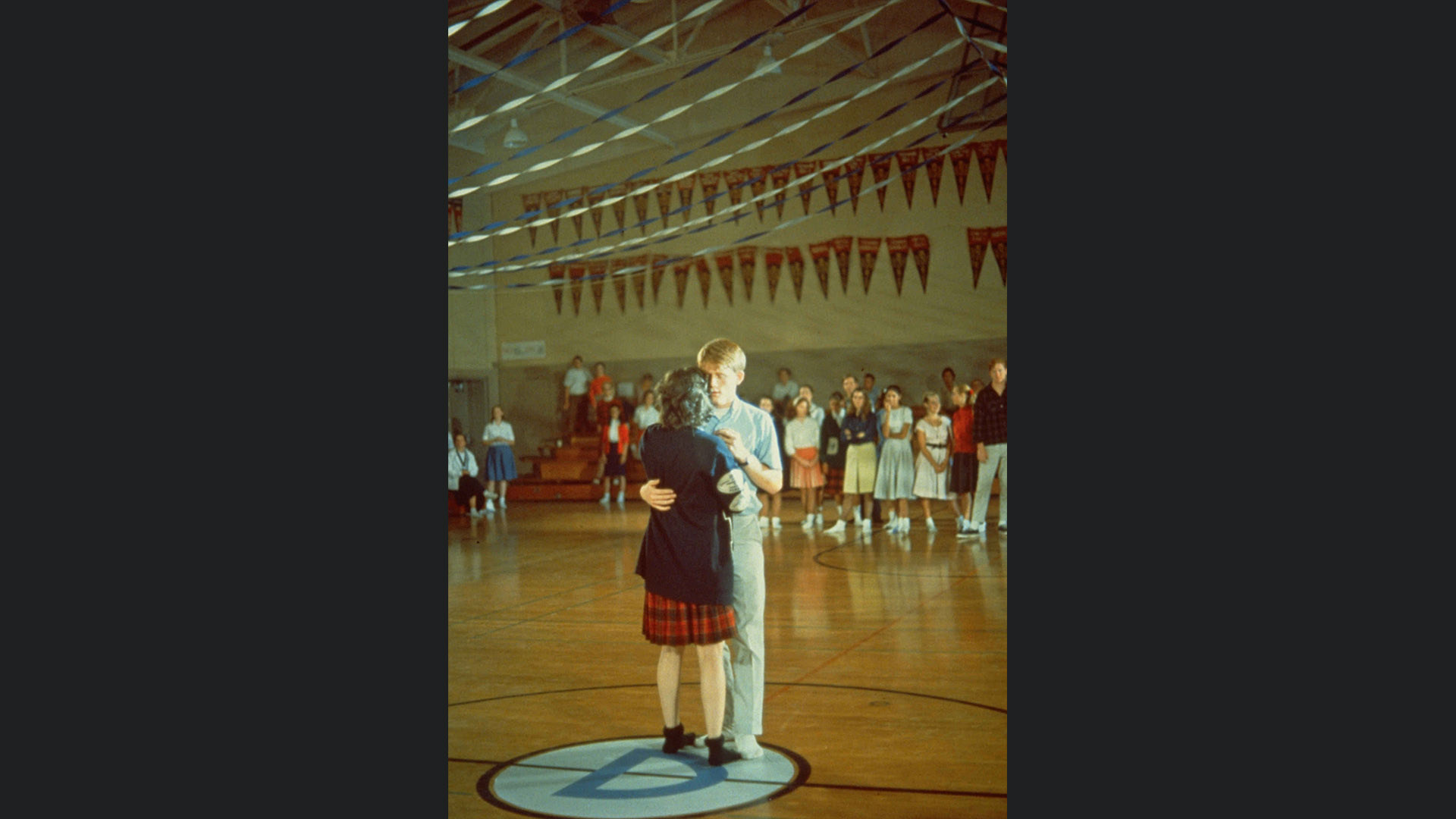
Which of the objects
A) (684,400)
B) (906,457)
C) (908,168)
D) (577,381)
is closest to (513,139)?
(577,381)

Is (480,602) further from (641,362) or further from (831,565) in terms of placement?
(641,362)

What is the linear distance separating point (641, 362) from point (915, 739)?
16262mm

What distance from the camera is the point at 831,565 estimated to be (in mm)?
8836

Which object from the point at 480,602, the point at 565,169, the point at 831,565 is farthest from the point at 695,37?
the point at 480,602

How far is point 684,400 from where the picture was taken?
3672 mm

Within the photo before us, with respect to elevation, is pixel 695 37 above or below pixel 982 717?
above

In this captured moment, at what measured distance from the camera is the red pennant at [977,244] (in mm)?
17594

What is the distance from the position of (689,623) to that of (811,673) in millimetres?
1560

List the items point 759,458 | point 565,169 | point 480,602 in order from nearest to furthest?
1. point 759,458
2. point 480,602
3. point 565,169

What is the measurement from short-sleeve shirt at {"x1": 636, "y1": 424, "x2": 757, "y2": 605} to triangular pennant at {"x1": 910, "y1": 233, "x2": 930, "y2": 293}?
14847mm

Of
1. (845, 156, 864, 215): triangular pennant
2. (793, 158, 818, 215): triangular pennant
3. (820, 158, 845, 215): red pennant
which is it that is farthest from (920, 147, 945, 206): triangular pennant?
(793, 158, 818, 215): triangular pennant

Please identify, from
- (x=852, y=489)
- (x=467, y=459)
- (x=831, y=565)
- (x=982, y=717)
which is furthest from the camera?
(x=467, y=459)

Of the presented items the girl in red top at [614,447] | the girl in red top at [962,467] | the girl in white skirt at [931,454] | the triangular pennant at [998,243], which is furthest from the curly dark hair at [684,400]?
the triangular pennant at [998,243]

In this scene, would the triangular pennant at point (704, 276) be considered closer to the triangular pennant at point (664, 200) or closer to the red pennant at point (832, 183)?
the triangular pennant at point (664, 200)
